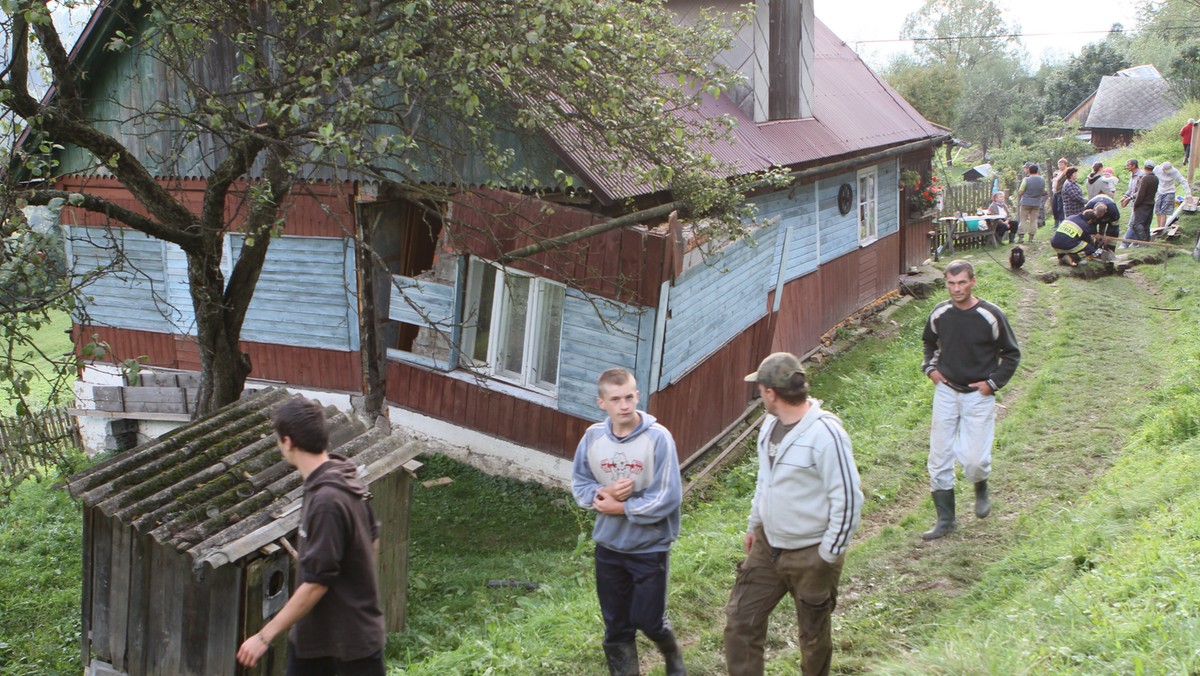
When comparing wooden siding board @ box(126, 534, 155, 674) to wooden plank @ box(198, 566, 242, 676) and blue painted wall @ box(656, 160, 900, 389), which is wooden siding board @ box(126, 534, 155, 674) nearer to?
wooden plank @ box(198, 566, 242, 676)

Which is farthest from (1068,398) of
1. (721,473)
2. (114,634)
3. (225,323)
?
(114,634)

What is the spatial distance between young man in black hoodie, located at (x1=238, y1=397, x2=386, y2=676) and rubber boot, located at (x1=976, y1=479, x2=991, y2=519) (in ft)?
15.7

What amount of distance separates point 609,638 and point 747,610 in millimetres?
793

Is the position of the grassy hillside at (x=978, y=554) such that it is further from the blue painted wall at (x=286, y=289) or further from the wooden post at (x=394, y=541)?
the blue painted wall at (x=286, y=289)

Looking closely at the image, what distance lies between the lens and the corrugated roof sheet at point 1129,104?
37.0 metres

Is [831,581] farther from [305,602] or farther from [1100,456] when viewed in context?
[1100,456]

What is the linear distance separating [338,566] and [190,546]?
2340mm

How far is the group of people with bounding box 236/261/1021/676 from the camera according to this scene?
154 inches

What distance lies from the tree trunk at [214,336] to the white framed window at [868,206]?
11.1 metres

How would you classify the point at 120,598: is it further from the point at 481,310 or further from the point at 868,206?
the point at 868,206

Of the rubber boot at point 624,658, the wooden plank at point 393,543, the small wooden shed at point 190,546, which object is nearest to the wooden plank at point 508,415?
the wooden plank at point 393,543

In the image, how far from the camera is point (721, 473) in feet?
33.3

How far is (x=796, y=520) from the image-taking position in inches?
171

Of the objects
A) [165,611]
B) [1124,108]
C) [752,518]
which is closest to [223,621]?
[165,611]
